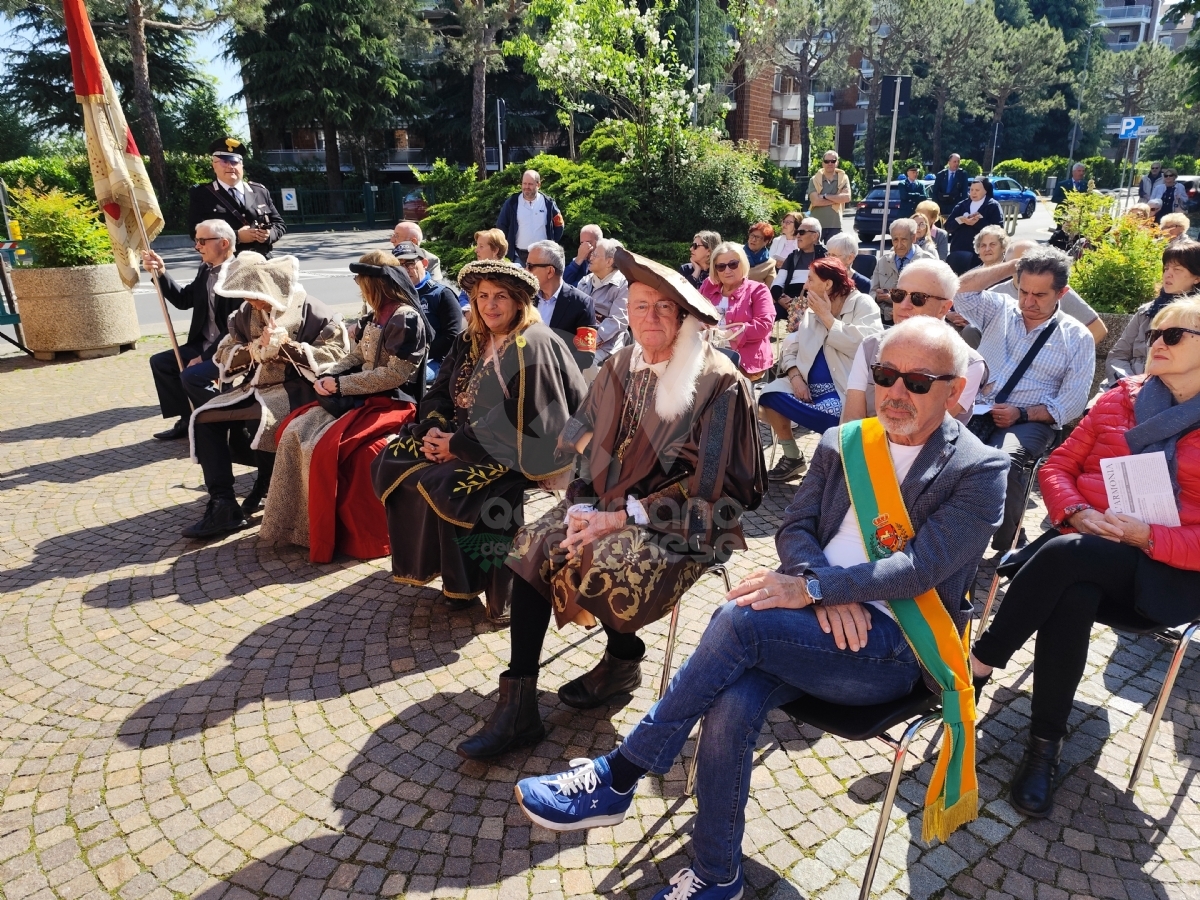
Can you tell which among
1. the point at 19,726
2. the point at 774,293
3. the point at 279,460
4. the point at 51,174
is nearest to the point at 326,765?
the point at 19,726

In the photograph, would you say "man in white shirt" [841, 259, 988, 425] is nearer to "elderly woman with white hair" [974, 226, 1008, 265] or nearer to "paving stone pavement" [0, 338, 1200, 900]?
"paving stone pavement" [0, 338, 1200, 900]

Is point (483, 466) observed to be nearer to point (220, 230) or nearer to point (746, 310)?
point (746, 310)

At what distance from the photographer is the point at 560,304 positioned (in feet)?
19.8

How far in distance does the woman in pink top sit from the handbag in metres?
2.02

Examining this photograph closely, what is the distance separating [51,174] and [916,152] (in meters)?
50.0

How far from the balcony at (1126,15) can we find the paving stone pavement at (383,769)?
8948cm

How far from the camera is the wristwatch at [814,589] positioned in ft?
7.65

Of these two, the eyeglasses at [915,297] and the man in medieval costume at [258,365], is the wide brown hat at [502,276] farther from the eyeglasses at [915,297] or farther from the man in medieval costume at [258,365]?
the eyeglasses at [915,297]

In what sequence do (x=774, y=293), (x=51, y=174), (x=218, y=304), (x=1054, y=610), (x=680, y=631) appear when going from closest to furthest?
1. (x=1054, y=610)
2. (x=680, y=631)
3. (x=218, y=304)
4. (x=774, y=293)
5. (x=51, y=174)

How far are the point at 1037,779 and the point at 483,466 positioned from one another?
2.59 m

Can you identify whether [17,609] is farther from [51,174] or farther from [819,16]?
[819,16]

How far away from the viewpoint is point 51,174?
82.7ft

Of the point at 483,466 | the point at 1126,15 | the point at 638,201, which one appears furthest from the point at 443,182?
the point at 1126,15

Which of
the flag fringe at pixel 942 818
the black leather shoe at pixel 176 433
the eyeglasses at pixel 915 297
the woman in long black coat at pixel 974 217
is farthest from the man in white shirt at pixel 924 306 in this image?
the woman in long black coat at pixel 974 217
